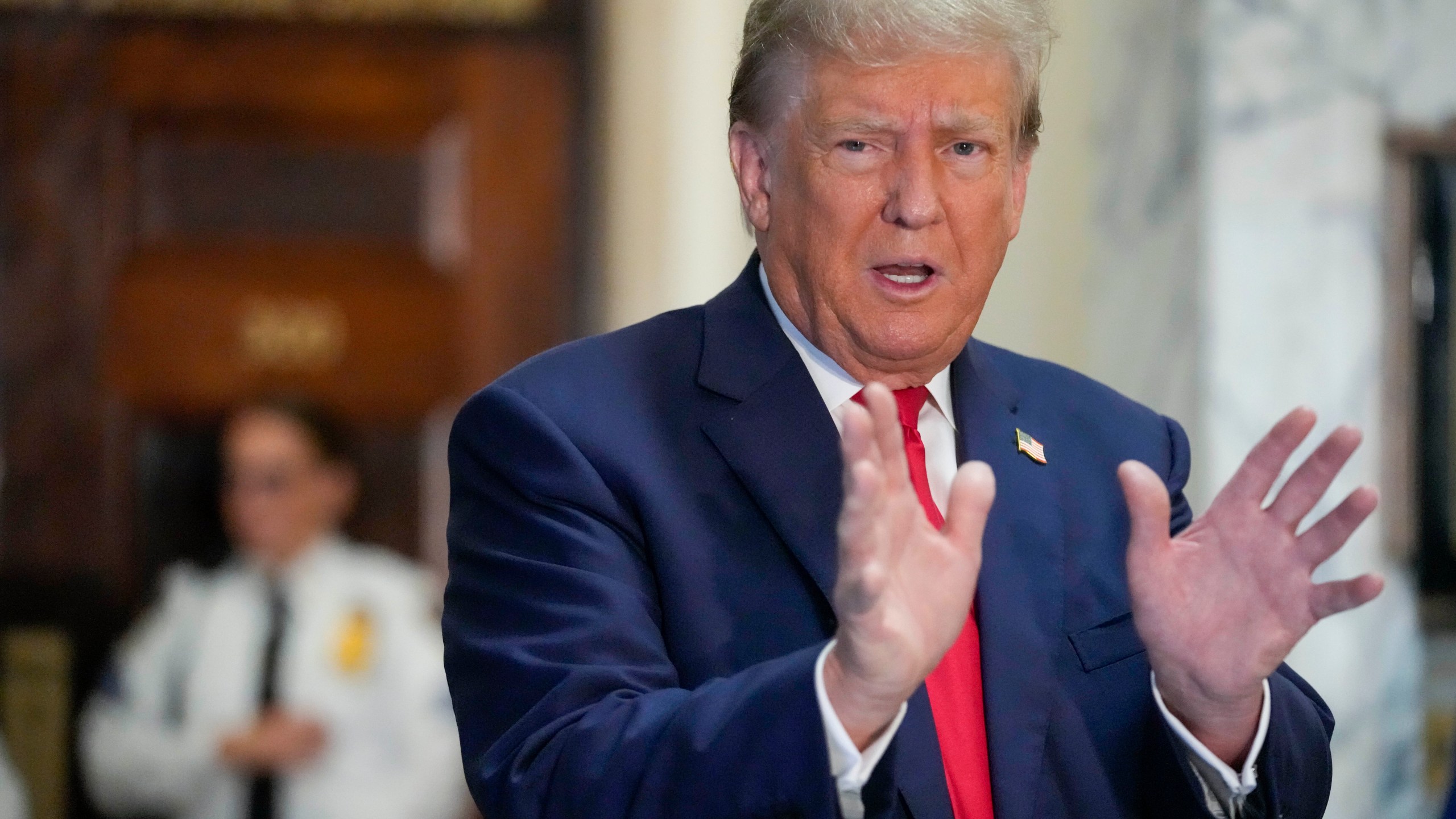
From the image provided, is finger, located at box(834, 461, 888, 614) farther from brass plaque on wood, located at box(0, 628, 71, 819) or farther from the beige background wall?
brass plaque on wood, located at box(0, 628, 71, 819)

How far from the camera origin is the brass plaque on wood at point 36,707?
389cm


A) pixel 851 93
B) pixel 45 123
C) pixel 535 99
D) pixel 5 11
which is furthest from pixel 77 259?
pixel 851 93

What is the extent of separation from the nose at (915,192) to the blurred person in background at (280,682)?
2.29 m

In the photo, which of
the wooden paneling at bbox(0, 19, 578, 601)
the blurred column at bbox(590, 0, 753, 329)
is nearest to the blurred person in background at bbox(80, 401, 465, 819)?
the wooden paneling at bbox(0, 19, 578, 601)

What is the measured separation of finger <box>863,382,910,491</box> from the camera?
114cm

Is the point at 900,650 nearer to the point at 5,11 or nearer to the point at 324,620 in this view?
the point at 324,620

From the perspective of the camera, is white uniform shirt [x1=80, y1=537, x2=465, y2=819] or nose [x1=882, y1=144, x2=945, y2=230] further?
white uniform shirt [x1=80, y1=537, x2=465, y2=819]

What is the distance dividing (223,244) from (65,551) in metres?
0.83

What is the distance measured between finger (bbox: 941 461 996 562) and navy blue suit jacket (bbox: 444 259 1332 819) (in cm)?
13

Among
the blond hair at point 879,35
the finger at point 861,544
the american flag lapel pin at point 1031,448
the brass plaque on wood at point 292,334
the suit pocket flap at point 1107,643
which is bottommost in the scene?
the brass plaque on wood at point 292,334

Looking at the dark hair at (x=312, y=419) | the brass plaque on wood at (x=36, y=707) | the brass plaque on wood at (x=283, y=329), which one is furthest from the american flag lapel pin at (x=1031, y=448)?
the brass plaque on wood at (x=36, y=707)

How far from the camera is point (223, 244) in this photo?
4145 mm

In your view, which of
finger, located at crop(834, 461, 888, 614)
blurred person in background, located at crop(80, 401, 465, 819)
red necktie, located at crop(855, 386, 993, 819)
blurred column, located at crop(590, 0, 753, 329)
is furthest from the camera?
blurred column, located at crop(590, 0, 753, 329)

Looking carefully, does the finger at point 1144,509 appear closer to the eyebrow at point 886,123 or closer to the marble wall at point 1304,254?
the eyebrow at point 886,123
